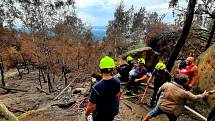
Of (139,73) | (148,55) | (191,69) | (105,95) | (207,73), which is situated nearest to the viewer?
(105,95)

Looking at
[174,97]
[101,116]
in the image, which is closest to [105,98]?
[101,116]

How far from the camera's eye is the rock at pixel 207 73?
35.7 ft

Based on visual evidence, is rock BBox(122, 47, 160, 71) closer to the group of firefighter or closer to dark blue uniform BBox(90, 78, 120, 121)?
the group of firefighter

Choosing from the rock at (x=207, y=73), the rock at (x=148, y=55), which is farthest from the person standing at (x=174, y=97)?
the rock at (x=148, y=55)

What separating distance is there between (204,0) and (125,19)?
70.5 meters

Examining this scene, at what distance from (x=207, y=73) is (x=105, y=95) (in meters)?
6.57

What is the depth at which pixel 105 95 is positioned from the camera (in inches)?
227

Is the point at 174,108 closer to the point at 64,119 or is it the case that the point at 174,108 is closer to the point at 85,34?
the point at 64,119

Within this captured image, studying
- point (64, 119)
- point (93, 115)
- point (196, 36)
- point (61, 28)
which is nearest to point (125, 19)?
point (61, 28)

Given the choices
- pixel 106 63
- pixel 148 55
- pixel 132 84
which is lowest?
pixel 132 84

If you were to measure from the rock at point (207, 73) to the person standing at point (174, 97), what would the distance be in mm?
3107

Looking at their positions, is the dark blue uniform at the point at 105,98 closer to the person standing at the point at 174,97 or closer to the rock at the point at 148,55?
the person standing at the point at 174,97

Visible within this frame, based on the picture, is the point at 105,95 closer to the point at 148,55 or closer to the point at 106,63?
the point at 106,63

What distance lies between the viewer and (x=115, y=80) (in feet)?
19.1
